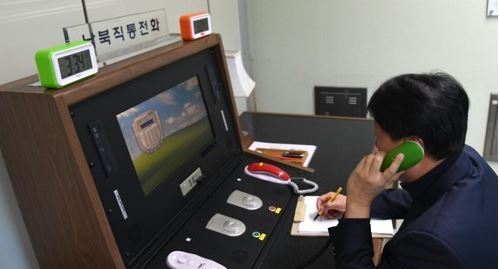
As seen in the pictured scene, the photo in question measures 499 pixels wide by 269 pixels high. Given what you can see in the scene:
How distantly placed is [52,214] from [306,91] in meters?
2.01

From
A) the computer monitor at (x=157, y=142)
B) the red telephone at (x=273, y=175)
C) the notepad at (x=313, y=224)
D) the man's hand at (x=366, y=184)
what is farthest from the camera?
the red telephone at (x=273, y=175)

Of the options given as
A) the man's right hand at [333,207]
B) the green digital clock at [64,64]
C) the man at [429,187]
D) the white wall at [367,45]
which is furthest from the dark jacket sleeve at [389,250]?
the white wall at [367,45]

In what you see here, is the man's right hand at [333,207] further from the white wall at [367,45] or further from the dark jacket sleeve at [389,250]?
the white wall at [367,45]

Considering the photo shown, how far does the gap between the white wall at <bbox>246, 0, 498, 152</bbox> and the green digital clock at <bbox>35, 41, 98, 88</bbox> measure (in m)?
1.80

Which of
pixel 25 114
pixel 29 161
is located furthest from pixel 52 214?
pixel 25 114

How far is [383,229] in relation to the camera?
1.14 m

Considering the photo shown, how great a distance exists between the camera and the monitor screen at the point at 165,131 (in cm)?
98

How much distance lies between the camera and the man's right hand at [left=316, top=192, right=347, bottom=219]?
46.4 inches

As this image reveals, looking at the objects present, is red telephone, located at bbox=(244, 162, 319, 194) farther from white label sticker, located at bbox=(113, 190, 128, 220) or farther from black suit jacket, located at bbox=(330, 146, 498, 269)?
white label sticker, located at bbox=(113, 190, 128, 220)

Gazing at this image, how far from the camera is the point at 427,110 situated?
0.89 meters

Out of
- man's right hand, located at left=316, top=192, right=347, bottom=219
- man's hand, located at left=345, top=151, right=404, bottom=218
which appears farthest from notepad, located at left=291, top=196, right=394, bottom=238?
man's hand, located at left=345, top=151, right=404, bottom=218

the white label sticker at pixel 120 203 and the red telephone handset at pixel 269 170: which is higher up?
the white label sticker at pixel 120 203

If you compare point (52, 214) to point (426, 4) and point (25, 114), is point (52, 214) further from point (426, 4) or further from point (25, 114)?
point (426, 4)

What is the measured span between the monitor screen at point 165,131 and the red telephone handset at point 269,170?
6.8 inches
